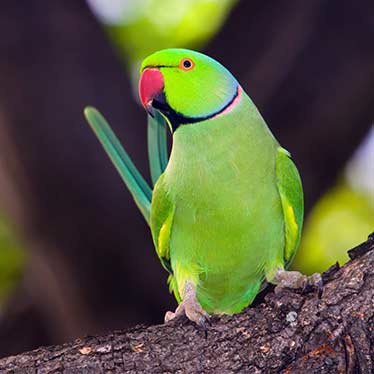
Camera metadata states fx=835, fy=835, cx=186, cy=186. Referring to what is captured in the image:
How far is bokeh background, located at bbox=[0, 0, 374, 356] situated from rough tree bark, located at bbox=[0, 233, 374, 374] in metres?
2.43

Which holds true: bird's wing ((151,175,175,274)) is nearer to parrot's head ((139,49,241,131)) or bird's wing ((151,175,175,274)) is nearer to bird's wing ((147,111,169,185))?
parrot's head ((139,49,241,131))

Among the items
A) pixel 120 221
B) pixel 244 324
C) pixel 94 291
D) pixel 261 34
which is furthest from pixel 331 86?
pixel 244 324

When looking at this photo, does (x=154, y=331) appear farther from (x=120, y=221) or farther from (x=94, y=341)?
(x=120, y=221)

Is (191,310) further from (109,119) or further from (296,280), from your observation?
(109,119)

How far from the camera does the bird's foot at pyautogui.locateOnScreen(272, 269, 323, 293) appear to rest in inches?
93.1

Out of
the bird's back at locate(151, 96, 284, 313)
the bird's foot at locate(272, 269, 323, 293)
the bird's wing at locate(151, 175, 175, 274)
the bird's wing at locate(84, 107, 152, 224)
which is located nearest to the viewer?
the bird's foot at locate(272, 269, 323, 293)

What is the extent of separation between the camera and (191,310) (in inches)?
99.0

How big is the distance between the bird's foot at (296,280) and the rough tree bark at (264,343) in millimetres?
26

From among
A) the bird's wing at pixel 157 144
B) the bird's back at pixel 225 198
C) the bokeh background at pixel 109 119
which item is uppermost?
the bird's back at pixel 225 198

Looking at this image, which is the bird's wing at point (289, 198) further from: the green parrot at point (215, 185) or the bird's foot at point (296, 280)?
the bird's foot at point (296, 280)

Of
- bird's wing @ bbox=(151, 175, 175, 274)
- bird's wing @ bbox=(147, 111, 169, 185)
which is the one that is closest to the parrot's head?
bird's wing @ bbox=(151, 175, 175, 274)

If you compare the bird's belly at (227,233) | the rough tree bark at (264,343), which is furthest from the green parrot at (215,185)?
the rough tree bark at (264,343)

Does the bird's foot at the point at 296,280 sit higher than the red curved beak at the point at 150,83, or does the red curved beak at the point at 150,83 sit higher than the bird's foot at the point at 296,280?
the red curved beak at the point at 150,83

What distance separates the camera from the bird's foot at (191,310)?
2.41 metres
